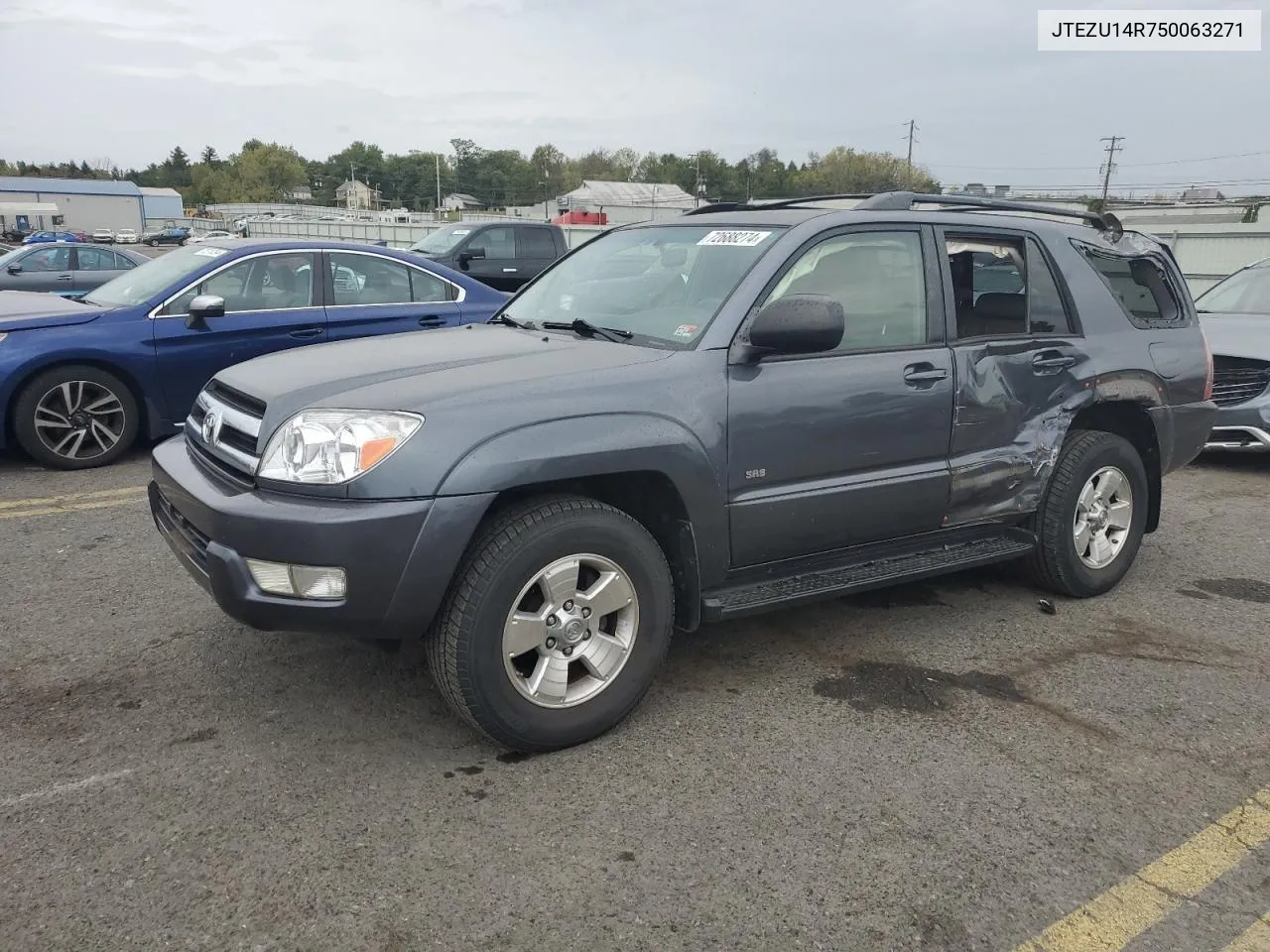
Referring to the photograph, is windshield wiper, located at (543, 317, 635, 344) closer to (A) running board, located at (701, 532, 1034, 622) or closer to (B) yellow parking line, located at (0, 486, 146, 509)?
(A) running board, located at (701, 532, 1034, 622)

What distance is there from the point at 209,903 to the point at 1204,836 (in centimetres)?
269

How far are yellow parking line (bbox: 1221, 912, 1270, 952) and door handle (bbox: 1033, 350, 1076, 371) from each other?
240 cm

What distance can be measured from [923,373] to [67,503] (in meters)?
4.88

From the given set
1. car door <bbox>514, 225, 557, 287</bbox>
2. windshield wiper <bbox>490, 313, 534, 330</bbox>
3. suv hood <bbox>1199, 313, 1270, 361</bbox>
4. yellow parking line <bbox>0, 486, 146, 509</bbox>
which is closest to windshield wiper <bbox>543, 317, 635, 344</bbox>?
windshield wiper <bbox>490, 313, 534, 330</bbox>

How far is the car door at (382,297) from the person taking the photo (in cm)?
727

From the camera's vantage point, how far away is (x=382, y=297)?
748cm

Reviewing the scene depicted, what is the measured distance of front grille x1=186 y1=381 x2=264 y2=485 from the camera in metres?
3.06

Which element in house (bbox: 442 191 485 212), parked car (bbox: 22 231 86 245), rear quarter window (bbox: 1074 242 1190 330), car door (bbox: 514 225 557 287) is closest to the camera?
rear quarter window (bbox: 1074 242 1190 330)

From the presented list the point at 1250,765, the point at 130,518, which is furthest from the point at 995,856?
the point at 130,518

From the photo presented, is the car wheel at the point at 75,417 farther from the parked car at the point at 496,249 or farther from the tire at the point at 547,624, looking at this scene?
the parked car at the point at 496,249

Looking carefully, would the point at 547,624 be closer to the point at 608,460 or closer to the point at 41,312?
the point at 608,460

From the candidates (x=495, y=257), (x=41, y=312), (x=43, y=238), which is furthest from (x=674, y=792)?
(x=43, y=238)

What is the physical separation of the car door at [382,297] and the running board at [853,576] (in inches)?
184

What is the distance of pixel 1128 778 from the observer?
3.05 m
